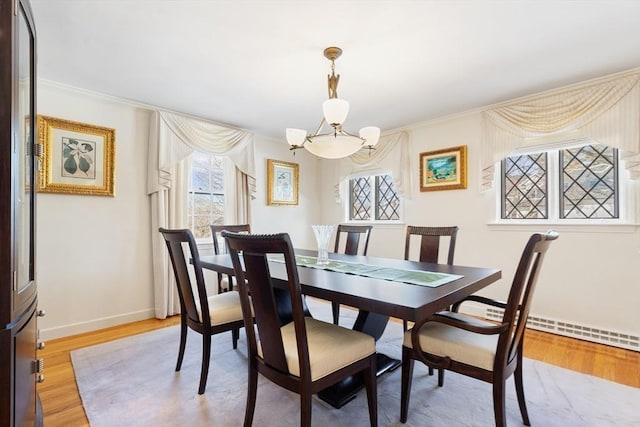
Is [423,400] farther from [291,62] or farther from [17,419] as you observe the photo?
[291,62]

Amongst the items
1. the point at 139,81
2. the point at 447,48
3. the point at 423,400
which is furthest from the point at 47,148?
the point at 423,400

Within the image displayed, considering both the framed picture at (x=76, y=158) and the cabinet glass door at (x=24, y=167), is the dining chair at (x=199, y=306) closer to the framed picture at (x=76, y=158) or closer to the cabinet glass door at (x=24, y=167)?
the cabinet glass door at (x=24, y=167)

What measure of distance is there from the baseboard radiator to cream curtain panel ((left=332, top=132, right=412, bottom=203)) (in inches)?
70.4

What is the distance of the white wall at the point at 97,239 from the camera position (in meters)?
2.79

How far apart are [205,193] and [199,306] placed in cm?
212

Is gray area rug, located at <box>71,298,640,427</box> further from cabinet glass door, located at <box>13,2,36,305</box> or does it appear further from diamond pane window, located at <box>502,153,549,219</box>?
diamond pane window, located at <box>502,153,549,219</box>

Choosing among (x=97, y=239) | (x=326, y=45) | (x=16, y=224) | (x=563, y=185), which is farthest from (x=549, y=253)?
(x=97, y=239)

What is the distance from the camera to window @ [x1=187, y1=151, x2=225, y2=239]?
3773mm

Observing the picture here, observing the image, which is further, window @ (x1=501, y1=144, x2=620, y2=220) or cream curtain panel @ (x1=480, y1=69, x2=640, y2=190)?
window @ (x1=501, y1=144, x2=620, y2=220)

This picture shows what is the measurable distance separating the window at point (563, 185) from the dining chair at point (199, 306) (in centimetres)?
295

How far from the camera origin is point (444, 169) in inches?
144

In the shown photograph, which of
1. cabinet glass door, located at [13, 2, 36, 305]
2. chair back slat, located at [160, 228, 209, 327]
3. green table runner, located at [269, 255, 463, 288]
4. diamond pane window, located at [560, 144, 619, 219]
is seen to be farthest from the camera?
diamond pane window, located at [560, 144, 619, 219]

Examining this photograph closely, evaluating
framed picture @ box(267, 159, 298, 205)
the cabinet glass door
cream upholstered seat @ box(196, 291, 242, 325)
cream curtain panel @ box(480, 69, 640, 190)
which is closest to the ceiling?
cream curtain panel @ box(480, 69, 640, 190)

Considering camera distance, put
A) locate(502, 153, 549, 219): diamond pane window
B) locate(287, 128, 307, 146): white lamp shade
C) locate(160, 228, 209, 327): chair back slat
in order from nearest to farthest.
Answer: locate(160, 228, 209, 327): chair back slat < locate(287, 128, 307, 146): white lamp shade < locate(502, 153, 549, 219): diamond pane window
